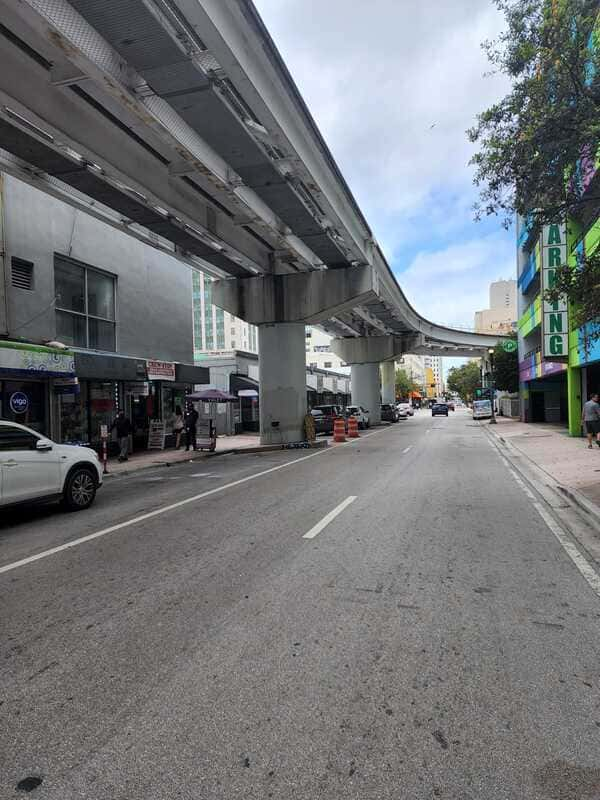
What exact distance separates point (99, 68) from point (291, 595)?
823cm

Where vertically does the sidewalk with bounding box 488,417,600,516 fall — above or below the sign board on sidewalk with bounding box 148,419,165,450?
below

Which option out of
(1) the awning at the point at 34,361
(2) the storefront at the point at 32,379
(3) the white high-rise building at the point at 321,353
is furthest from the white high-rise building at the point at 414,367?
(1) the awning at the point at 34,361

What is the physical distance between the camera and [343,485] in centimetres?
1130

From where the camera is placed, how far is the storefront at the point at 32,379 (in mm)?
13078

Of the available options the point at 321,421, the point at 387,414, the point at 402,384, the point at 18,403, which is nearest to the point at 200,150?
the point at 18,403

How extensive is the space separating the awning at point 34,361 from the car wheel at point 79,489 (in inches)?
191

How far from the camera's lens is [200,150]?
1123 cm

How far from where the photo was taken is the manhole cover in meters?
2.48

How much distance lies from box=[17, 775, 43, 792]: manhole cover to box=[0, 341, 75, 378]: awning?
1189 cm

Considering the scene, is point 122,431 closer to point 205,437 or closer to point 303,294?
point 205,437

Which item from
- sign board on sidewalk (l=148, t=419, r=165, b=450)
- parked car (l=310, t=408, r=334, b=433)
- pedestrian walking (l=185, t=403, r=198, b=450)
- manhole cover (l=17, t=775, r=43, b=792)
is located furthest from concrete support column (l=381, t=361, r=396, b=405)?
manhole cover (l=17, t=775, r=43, b=792)

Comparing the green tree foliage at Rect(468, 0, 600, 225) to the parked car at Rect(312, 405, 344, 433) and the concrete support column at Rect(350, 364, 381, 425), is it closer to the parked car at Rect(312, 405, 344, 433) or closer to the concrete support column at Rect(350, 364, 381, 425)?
the parked car at Rect(312, 405, 344, 433)

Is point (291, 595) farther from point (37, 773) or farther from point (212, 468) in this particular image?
point (212, 468)

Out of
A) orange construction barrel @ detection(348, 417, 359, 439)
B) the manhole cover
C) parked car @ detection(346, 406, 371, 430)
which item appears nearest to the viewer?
the manhole cover
